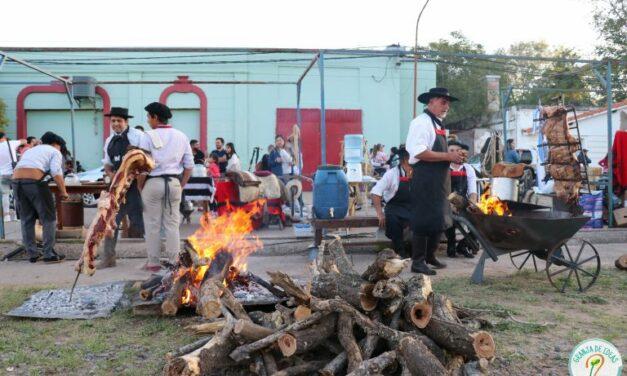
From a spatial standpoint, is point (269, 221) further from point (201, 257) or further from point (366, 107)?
point (366, 107)

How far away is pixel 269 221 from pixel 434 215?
5.50 meters

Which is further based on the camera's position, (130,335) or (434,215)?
(434,215)

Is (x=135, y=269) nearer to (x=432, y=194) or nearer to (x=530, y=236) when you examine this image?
(x=432, y=194)

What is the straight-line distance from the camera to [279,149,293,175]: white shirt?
13.7 m

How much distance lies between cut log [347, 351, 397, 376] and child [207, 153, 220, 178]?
405 inches

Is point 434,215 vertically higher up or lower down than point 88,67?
lower down

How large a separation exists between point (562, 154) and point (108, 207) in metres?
6.64

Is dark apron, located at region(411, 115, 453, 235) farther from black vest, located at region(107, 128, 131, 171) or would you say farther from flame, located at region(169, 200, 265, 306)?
black vest, located at region(107, 128, 131, 171)

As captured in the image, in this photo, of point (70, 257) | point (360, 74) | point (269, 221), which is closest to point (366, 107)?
point (360, 74)

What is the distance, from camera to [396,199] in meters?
7.88

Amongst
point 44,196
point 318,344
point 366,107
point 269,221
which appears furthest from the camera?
point 366,107

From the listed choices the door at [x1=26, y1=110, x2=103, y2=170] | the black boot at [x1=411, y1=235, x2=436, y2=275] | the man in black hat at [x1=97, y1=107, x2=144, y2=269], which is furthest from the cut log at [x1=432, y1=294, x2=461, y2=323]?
the door at [x1=26, y1=110, x2=103, y2=170]

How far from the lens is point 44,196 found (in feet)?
25.8

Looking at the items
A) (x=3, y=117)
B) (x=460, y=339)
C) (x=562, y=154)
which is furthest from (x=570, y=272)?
(x=3, y=117)
